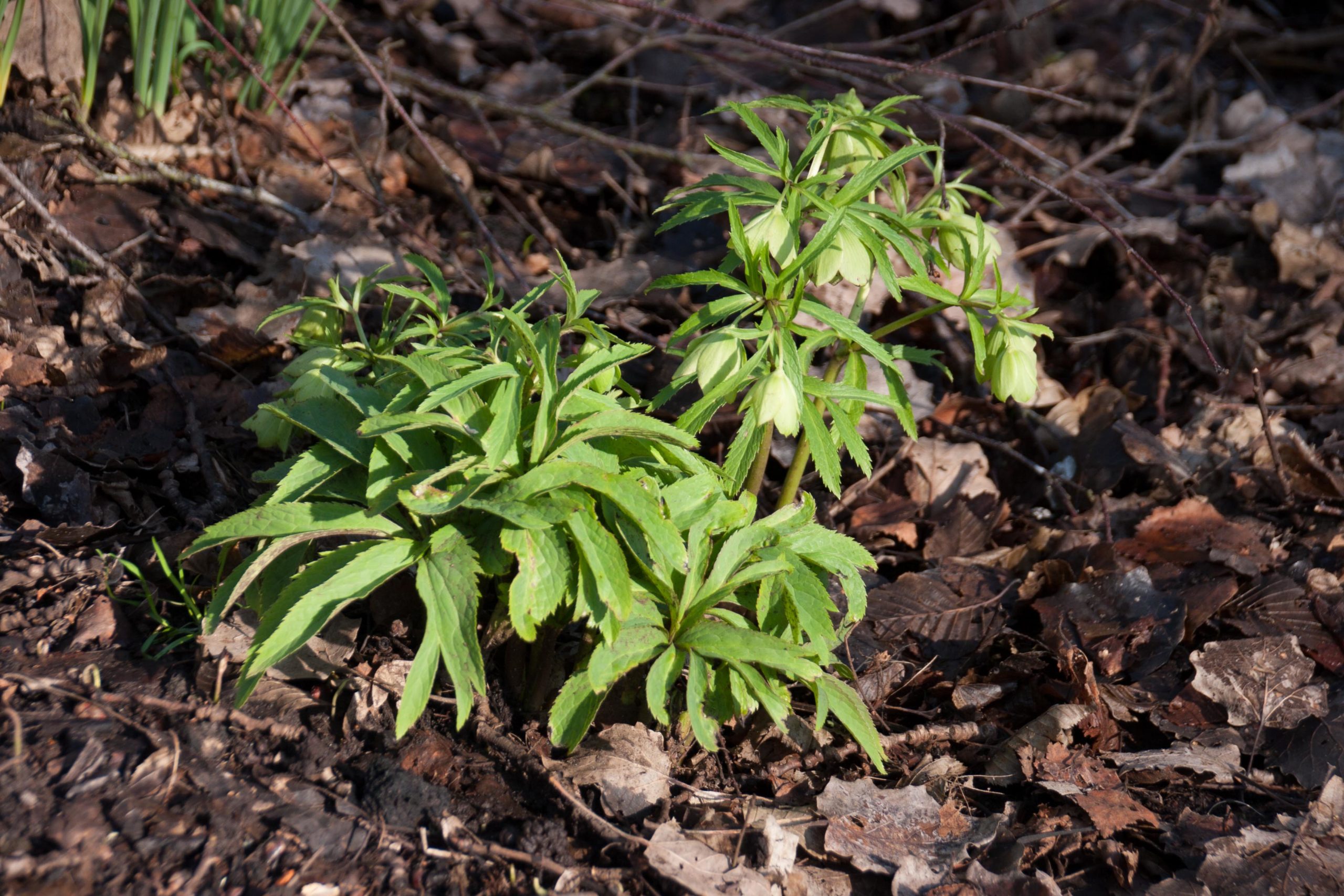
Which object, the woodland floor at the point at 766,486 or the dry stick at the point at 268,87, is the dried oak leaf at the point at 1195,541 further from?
the dry stick at the point at 268,87

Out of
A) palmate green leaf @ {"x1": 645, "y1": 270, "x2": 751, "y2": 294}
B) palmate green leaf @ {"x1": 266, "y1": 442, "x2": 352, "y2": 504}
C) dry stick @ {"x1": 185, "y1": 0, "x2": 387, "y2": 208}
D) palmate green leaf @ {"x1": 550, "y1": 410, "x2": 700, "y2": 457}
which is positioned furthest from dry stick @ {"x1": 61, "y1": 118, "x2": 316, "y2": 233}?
palmate green leaf @ {"x1": 550, "y1": 410, "x2": 700, "y2": 457}

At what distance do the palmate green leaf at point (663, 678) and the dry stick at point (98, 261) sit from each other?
66.4 inches

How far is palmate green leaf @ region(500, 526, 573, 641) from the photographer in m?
1.37

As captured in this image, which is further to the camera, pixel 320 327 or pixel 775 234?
pixel 320 327

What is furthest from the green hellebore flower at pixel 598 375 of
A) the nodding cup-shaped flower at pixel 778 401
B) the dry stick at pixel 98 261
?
the dry stick at pixel 98 261

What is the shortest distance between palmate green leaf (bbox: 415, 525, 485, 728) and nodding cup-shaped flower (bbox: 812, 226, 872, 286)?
2.49 ft

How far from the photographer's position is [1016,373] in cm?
174

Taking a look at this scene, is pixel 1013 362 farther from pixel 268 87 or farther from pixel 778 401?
pixel 268 87

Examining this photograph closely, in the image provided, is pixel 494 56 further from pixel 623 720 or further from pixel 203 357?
pixel 623 720

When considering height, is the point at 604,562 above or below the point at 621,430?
below

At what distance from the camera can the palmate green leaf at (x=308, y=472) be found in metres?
1.50

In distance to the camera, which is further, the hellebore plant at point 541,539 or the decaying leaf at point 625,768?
the decaying leaf at point 625,768

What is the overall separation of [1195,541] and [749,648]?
1515 millimetres

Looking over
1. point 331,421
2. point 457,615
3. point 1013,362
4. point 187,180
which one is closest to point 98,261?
point 187,180
